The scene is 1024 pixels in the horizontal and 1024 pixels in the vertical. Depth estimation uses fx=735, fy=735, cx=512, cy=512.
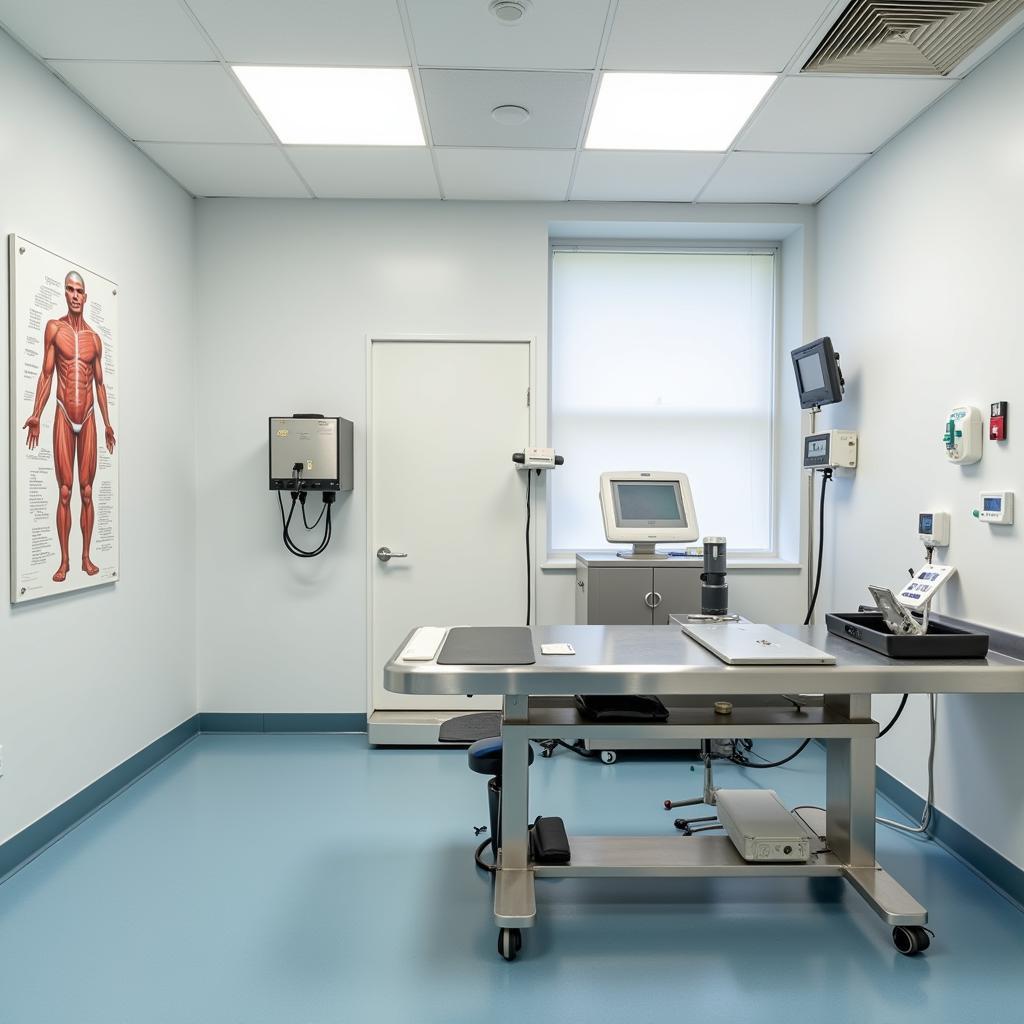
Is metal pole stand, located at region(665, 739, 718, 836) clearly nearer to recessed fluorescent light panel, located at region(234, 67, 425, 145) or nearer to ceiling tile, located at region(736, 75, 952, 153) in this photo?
ceiling tile, located at region(736, 75, 952, 153)

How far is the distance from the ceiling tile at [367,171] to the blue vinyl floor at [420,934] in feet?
9.04

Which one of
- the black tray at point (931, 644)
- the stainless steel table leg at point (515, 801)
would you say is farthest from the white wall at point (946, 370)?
the stainless steel table leg at point (515, 801)

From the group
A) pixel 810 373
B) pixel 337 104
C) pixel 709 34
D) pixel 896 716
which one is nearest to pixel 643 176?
pixel 709 34

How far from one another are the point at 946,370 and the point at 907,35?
43.7 inches

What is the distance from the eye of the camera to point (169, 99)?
2.78 meters

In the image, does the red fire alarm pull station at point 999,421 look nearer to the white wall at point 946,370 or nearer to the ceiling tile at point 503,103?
the white wall at point 946,370

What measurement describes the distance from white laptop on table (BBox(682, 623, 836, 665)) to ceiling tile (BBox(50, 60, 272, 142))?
2549 mm

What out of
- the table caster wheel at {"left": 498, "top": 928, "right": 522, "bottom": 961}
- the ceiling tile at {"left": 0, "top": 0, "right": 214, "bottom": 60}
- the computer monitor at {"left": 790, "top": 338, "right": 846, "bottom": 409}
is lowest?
the table caster wheel at {"left": 498, "top": 928, "right": 522, "bottom": 961}

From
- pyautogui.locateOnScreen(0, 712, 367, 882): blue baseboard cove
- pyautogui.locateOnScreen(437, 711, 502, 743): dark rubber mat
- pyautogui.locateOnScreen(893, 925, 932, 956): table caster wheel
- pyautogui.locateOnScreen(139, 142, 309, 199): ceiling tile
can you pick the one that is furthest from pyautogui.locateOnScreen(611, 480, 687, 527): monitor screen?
pyautogui.locateOnScreen(139, 142, 309, 199): ceiling tile

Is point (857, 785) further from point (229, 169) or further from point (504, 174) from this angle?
point (229, 169)

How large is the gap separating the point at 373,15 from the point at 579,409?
220 cm

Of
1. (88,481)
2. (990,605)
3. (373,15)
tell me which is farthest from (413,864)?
(373,15)

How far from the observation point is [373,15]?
7.52 ft

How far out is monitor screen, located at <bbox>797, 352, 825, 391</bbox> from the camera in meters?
3.37
